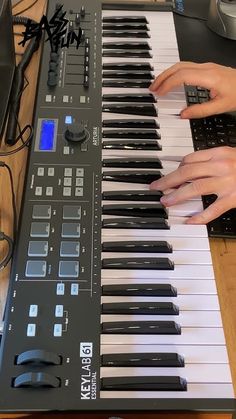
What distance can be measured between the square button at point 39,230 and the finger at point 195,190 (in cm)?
21

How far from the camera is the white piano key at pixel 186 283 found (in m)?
0.82

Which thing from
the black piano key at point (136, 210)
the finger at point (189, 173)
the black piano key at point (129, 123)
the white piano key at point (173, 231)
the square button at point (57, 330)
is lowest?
the square button at point (57, 330)

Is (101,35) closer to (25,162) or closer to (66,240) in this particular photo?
(25,162)

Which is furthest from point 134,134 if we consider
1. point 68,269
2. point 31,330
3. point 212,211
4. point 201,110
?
point 31,330

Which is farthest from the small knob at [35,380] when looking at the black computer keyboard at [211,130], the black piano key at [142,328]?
the black computer keyboard at [211,130]

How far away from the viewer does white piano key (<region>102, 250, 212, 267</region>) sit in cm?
86

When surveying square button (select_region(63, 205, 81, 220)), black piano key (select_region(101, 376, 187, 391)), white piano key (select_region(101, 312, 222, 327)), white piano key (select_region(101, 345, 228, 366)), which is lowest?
black piano key (select_region(101, 376, 187, 391))

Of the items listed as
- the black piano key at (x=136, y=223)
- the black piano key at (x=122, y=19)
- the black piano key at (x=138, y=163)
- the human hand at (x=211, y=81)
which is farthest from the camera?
the black piano key at (x=122, y=19)

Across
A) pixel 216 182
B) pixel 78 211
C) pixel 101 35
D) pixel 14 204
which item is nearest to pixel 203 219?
pixel 216 182

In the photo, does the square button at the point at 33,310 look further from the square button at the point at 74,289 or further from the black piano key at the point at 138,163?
the black piano key at the point at 138,163

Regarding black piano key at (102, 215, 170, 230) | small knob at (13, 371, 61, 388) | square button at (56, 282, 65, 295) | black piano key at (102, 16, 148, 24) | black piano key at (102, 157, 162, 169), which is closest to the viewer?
small knob at (13, 371, 61, 388)

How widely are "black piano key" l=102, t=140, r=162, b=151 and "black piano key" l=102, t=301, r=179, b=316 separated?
35cm

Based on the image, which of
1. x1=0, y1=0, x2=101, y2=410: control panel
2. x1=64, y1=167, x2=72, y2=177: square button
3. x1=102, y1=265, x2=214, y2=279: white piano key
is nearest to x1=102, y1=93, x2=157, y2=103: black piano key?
x1=0, y1=0, x2=101, y2=410: control panel

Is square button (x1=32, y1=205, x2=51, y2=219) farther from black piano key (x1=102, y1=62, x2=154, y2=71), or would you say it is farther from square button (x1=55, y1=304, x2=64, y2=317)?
black piano key (x1=102, y1=62, x2=154, y2=71)
